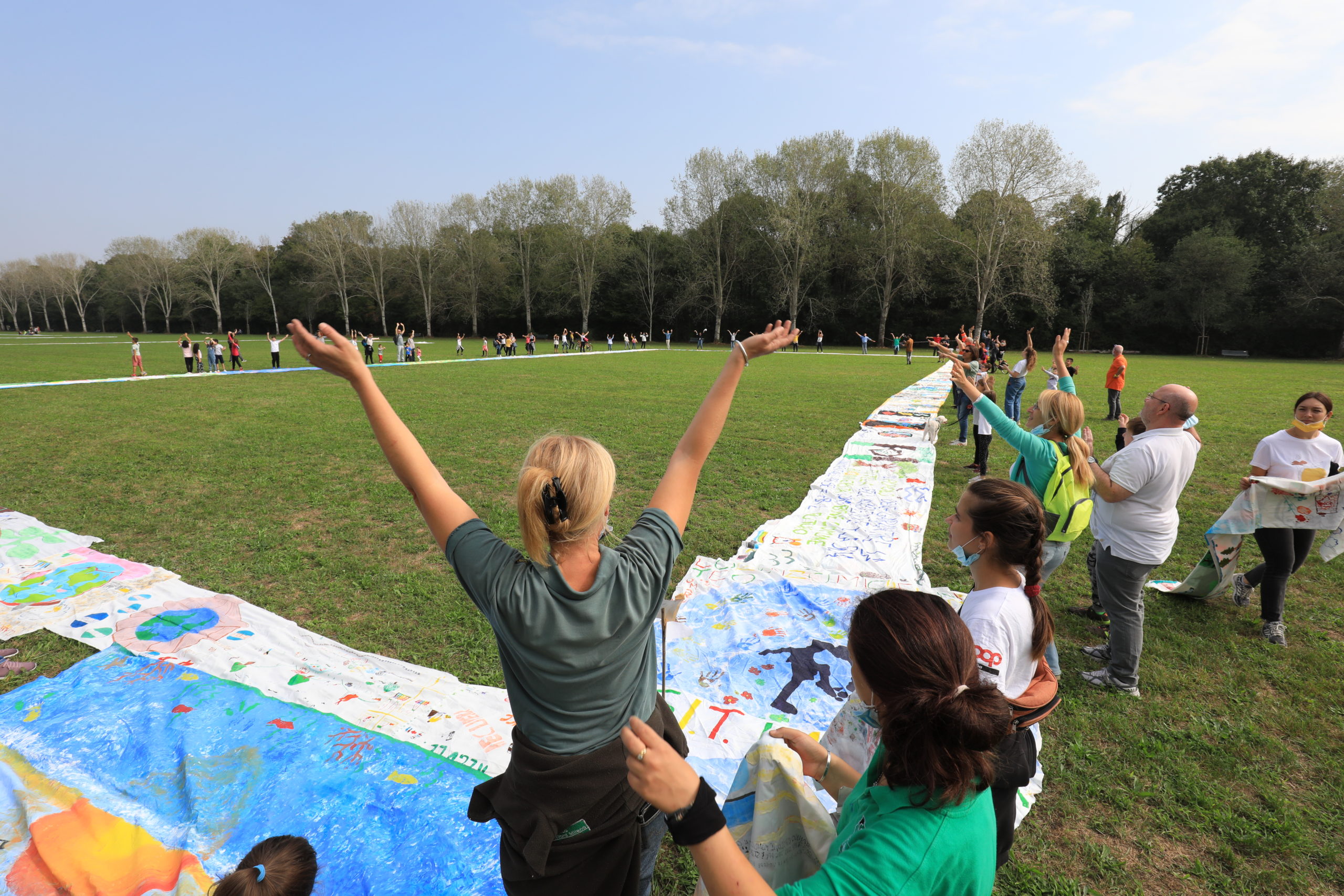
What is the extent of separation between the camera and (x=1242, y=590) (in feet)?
16.8

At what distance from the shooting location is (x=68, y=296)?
78.1 m

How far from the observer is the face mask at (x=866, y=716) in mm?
1924

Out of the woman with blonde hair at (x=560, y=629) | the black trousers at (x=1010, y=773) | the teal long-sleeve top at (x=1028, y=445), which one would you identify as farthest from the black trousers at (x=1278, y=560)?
the woman with blonde hair at (x=560, y=629)

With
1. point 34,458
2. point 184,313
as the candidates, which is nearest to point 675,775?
point 34,458

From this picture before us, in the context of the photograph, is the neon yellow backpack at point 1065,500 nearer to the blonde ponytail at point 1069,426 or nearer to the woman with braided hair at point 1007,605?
the blonde ponytail at point 1069,426

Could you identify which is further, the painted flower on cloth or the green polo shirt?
the painted flower on cloth

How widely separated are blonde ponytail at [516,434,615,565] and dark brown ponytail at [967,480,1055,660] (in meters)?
1.67

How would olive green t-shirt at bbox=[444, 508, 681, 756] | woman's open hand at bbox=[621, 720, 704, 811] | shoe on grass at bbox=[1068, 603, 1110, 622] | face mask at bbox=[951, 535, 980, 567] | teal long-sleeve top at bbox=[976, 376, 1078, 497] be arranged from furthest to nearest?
shoe on grass at bbox=[1068, 603, 1110, 622]
teal long-sleeve top at bbox=[976, 376, 1078, 497]
face mask at bbox=[951, 535, 980, 567]
olive green t-shirt at bbox=[444, 508, 681, 756]
woman's open hand at bbox=[621, 720, 704, 811]

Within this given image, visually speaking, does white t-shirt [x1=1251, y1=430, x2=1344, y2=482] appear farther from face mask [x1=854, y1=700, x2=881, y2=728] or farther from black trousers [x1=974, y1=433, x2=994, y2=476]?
face mask [x1=854, y1=700, x2=881, y2=728]

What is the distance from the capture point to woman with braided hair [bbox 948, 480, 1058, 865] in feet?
6.95

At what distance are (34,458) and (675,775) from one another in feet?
42.4

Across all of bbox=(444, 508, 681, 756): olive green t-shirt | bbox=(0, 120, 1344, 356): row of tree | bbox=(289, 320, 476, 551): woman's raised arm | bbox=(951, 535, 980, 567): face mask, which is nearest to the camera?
bbox=(444, 508, 681, 756): olive green t-shirt

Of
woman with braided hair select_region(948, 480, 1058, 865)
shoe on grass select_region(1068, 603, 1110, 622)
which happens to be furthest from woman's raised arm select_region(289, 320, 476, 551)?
shoe on grass select_region(1068, 603, 1110, 622)

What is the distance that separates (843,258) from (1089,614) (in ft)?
162
